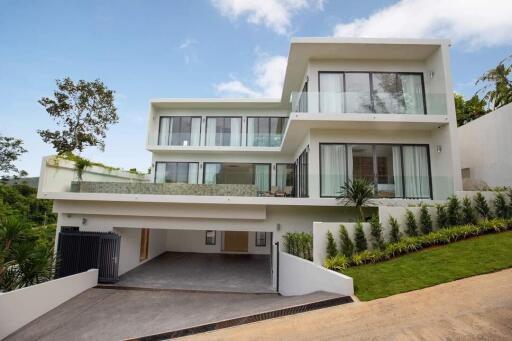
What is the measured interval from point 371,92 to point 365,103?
78 centimetres

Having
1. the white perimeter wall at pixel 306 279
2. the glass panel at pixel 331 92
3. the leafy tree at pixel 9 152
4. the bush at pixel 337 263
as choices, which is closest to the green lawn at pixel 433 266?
the bush at pixel 337 263

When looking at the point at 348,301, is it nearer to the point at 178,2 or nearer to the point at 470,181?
the point at 470,181

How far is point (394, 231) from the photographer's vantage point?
29.7ft

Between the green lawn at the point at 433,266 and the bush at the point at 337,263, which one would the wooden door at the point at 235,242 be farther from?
the green lawn at the point at 433,266

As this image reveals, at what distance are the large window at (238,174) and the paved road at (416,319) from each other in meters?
12.4

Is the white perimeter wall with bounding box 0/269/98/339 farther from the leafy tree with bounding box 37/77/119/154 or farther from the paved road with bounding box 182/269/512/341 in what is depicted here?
the leafy tree with bounding box 37/77/119/154

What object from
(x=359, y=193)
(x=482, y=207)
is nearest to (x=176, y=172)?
(x=359, y=193)

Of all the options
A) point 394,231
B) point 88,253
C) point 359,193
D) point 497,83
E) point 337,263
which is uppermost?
point 497,83

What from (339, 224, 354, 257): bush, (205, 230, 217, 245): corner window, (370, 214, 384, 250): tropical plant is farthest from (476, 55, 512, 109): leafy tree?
(205, 230, 217, 245): corner window

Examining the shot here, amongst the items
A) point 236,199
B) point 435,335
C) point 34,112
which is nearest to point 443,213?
point 435,335

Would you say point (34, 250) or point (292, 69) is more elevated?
point (292, 69)

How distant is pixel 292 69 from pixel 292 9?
391 cm

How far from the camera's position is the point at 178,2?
50.1 feet

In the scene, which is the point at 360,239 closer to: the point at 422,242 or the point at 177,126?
the point at 422,242
